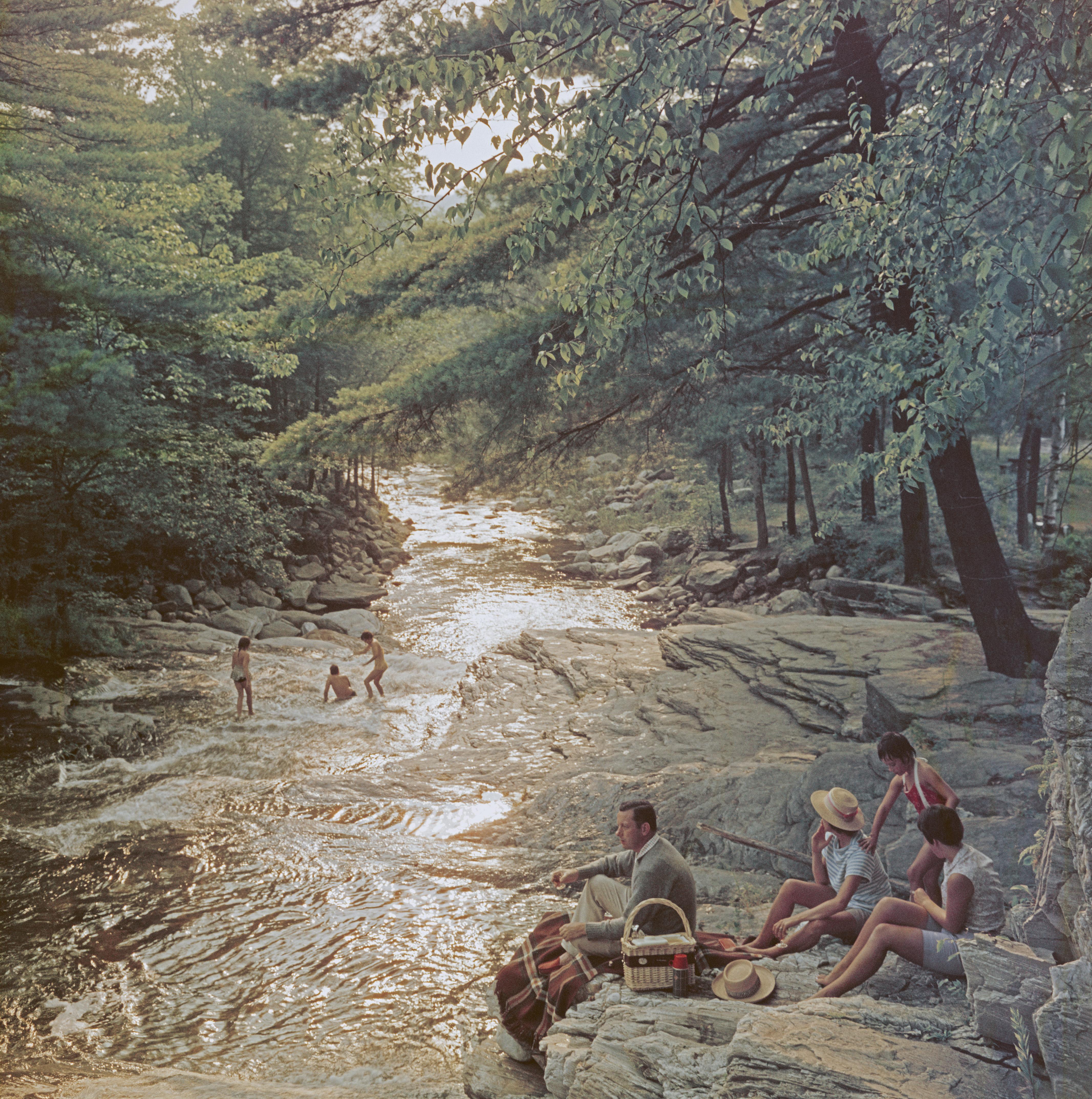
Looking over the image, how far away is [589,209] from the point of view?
3.80 metres

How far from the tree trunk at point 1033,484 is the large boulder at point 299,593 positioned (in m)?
17.5

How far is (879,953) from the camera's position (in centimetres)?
415

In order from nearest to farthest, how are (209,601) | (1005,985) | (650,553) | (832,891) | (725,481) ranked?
(1005,985)
(832,891)
(209,601)
(725,481)
(650,553)

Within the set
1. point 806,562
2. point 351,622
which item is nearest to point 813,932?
point 351,622

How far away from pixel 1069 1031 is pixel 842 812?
2.45 m

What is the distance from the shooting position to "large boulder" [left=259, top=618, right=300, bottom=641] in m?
19.0

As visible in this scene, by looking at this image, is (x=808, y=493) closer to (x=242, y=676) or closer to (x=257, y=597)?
(x=257, y=597)

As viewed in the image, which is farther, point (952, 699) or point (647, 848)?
point (952, 699)

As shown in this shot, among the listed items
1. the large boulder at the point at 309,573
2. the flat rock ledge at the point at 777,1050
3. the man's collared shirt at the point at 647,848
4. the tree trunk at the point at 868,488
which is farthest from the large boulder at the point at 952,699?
the large boulder at the point at 309,573

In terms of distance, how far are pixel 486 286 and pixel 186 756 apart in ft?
25.4

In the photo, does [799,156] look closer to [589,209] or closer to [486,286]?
[486,286]

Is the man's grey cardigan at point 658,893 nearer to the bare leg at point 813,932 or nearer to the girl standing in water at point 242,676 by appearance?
the bare leg at point 813,932

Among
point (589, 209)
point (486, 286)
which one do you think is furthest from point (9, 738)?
point (589, 209)

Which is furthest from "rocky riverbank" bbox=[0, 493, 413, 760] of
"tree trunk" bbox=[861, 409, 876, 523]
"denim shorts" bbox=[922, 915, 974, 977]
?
"tree trunk" bbox=[861, 409, 876, 523]
